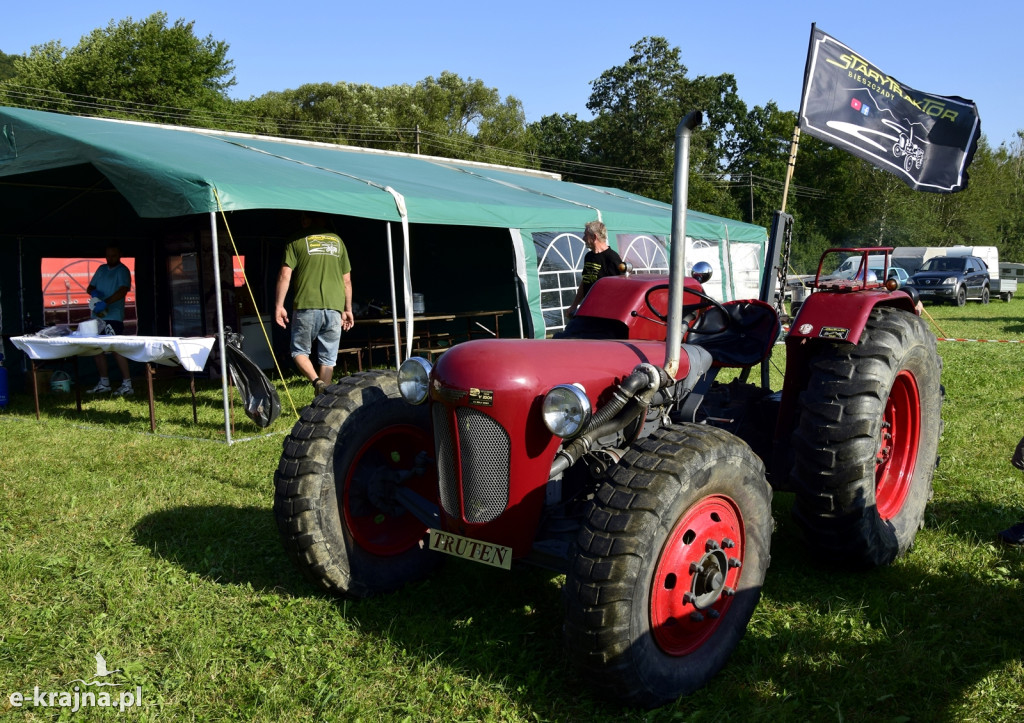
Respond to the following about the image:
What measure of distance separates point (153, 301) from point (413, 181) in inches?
154

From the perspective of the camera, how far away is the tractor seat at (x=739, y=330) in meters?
3.76

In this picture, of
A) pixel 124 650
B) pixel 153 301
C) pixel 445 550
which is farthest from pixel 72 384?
pixel 445 550

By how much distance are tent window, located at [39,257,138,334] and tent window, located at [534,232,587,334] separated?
16.9ft

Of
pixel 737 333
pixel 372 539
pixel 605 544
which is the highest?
pixel 737 333

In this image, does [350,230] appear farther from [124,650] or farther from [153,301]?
[124,650]

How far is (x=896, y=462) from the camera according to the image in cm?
386

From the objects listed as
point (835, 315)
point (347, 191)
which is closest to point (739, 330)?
point (835, 315)

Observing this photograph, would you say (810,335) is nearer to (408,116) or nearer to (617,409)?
(617,409)

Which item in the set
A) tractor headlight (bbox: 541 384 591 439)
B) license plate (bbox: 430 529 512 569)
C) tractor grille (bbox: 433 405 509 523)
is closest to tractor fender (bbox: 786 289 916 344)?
tractor headlight (bbox: 541 384 591 439)

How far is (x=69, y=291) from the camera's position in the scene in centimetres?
989

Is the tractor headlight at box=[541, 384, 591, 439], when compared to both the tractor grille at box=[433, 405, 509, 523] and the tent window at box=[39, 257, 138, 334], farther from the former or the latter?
the tent window at box=[39, 257, 138, 334]

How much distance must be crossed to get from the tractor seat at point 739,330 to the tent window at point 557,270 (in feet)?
20.3

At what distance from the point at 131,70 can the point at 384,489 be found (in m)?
42.0

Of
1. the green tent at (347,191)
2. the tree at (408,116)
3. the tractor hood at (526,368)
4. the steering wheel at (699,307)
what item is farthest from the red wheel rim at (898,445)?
the tree at (408,116)
